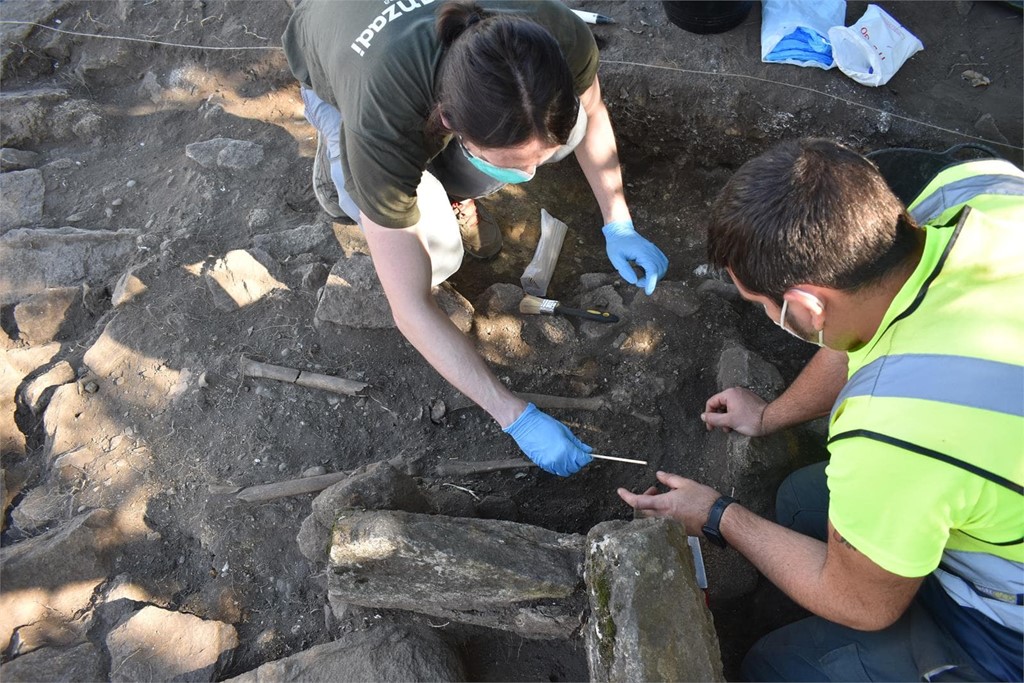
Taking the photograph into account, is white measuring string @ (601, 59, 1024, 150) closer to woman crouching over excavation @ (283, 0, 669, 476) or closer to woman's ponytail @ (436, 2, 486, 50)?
woman crouching over excavation @ (283, 0, 669, 476)

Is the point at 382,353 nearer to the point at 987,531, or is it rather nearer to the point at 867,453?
the point at 867,453

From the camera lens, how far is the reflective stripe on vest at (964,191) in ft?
5.92

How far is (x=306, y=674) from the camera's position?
2.09 m

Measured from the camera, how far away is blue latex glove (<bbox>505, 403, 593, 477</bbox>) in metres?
2.48

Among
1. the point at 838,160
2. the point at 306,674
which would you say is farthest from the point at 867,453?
the point at 306,674

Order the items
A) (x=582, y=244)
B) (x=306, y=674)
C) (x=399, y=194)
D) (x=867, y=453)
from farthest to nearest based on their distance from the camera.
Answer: (x=582, y=244), (x=399, y=194), (x=306, y=674), (x=867, y=453)

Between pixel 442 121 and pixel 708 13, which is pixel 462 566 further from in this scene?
pixel 708 13

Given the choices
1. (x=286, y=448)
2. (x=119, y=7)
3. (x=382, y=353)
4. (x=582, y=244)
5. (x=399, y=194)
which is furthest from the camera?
(x=119, y=7)

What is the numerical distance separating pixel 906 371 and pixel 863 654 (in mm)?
1000

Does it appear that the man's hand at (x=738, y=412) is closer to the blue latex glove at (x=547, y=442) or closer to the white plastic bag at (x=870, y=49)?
the blue latex glove at (x=547, y=442)

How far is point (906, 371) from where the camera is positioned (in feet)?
4.94

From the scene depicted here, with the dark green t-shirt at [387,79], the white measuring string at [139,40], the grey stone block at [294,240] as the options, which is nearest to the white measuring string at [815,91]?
the dark green t-shirt at [387,79]

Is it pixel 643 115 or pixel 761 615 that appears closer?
pixel 761 615

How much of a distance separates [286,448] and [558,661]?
1364 mm
